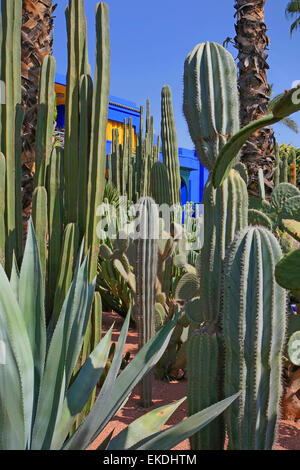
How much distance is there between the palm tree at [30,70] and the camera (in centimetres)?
354

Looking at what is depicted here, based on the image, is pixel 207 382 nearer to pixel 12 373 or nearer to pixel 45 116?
pixel 12 373

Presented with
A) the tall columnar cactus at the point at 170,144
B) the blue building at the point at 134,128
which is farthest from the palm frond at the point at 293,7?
the tall columnar cactus at the point at 170,144

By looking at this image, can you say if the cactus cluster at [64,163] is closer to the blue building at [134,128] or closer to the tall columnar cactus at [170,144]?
the tall columnar cactus at [170,144]

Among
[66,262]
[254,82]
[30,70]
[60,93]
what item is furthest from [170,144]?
[60,93]

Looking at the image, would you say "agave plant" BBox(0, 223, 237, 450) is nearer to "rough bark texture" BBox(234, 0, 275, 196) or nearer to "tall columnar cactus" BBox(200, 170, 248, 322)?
"tall columnar cactus" BBox(200, 170, 248, 322)

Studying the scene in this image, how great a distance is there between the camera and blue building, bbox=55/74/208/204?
672 inches

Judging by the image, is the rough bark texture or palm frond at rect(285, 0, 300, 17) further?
palm frond at rect(285, 0, 300, 17)

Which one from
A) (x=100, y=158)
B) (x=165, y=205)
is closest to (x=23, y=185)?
(x=100, y=158)

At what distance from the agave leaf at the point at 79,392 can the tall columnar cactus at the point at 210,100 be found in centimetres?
97

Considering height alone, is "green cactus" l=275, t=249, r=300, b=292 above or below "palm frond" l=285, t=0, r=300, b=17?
below

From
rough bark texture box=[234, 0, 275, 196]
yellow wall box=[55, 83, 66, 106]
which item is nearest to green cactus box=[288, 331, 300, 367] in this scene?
rough bark texture box=[234, 0, 275, 196]

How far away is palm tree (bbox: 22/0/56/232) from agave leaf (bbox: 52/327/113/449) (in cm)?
200

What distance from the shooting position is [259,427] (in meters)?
1.76

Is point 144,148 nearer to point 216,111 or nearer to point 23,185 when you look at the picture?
point 23,185
